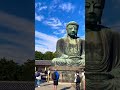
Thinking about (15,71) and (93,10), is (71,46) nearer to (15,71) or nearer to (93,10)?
(15,71)

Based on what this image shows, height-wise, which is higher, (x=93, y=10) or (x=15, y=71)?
(x=93, y=10)

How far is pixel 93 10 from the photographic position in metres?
4.13

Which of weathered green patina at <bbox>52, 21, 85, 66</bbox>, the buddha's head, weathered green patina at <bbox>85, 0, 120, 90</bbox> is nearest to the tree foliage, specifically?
weathered green patina at <bbox>85, 0, 120, 90</bbox>

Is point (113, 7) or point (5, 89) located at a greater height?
point (113, 7)

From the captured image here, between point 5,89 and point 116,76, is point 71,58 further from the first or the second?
point 116,76

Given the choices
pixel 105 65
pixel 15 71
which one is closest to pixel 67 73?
pixel 15 71

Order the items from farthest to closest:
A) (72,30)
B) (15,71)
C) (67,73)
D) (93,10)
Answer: (72,30) → (67,73) → (15,71) → (93,10)

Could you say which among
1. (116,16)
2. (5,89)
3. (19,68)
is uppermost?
(116,16)

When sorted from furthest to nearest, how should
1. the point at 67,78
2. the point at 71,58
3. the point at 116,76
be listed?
the point at 71,58, the point at 67,78, the point at 116,76

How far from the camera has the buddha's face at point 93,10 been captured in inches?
163

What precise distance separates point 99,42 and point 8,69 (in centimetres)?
668

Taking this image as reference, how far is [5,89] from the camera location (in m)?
12.0

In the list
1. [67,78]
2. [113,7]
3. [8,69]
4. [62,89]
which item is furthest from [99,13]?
[67,78]

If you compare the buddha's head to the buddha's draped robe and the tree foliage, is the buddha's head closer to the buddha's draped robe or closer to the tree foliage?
the tree foliage
